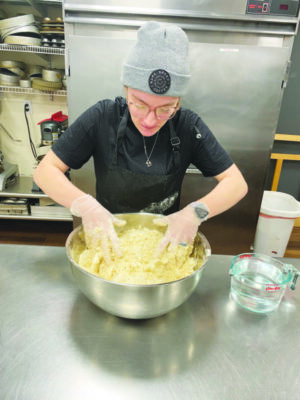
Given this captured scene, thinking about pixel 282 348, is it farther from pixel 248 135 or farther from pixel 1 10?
pixel 1 10

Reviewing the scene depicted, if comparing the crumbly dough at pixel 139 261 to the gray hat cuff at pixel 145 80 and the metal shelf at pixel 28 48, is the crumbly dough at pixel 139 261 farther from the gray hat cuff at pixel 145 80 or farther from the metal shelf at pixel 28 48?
the metal shelf at pixel 28 48

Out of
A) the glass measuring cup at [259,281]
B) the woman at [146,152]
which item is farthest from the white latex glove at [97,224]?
the glass measuring cup at [259,281]

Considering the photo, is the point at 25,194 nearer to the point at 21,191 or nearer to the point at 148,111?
the point at 21,191

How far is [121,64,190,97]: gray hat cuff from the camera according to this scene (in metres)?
0.85

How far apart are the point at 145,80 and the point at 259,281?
2.40 ft

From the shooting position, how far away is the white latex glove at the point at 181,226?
0.92 metres

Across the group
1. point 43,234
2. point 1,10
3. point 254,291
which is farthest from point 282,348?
point 1,10

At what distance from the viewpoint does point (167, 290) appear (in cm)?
65

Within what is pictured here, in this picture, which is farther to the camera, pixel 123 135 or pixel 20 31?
pixel 20 31

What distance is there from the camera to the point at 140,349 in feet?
2.24

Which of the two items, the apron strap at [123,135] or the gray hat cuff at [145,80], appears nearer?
the gray hat cuff at [145,80]

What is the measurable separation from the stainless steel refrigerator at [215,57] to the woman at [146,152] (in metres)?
0.86

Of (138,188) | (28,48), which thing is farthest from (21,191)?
(138,188)

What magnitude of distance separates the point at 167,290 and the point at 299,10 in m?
2.15
